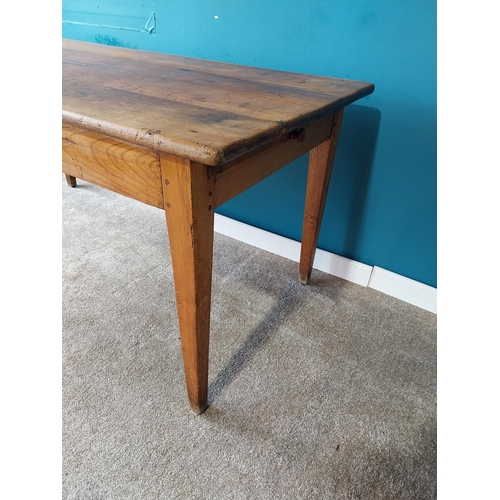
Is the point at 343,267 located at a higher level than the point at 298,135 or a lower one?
lower

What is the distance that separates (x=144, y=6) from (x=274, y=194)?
0.72 metres

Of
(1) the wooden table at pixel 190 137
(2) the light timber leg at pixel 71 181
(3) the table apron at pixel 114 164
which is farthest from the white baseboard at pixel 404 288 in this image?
(2) the light timber leg at pixel 71 181

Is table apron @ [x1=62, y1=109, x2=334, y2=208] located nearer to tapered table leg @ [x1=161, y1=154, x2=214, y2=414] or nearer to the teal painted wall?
tapered table leg @ [x1=161, y1=154, x2=214, y2=414]

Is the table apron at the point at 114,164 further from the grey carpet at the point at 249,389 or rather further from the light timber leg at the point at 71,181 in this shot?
the light timber leg at the point at 71,181

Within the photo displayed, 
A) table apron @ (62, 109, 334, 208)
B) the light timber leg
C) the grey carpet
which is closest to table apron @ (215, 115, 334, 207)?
table apron @ (62, 109, 334, 208)

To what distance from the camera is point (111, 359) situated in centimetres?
89

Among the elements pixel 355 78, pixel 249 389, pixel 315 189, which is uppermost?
pixel 355 78

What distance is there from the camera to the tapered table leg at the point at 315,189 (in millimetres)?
889

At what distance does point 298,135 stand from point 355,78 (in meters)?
0.34

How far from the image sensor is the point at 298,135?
70cm

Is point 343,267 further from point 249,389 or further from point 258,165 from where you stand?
point 258,165

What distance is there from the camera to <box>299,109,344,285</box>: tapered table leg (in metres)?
0.89

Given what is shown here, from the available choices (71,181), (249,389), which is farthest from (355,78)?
(71,181)

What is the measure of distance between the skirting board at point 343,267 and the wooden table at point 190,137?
18.6 inches
